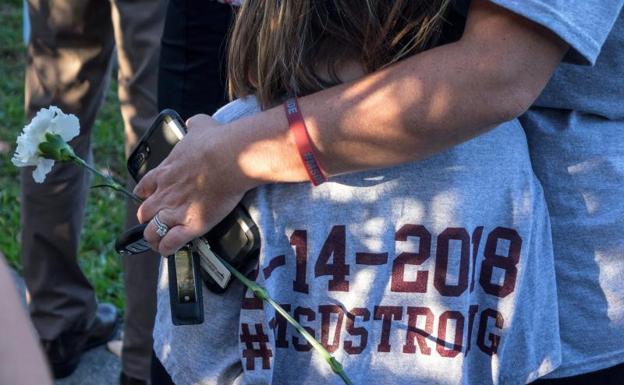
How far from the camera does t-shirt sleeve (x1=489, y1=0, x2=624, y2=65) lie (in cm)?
133

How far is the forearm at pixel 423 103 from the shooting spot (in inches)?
54.3

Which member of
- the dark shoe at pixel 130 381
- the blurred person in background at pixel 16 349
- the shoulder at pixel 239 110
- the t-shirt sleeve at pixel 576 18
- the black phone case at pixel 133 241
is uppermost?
the blurred person in background at pixel 16 349

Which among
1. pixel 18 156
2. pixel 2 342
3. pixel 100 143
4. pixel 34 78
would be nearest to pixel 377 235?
pixel 18 156

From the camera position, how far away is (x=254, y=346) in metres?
1.59

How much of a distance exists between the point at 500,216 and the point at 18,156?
2.58 feet

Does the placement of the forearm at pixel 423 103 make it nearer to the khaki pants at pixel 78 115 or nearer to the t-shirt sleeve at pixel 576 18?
the t-shirt sleeve at pixel 576 18

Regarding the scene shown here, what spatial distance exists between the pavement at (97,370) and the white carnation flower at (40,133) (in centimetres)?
209

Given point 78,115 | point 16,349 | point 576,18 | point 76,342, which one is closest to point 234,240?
point 576,18

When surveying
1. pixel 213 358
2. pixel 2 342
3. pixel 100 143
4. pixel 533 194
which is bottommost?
pixel 100 143

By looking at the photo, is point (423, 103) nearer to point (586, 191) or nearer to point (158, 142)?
point (586, 191)

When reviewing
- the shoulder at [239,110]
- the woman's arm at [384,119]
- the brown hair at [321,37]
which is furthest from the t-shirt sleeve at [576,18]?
the shoulder at [239,110]

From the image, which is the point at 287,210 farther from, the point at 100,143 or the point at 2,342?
the point at 100,143

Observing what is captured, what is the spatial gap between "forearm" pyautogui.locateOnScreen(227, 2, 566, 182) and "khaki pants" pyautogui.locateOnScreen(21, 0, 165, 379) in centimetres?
171

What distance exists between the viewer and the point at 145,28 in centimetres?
311
